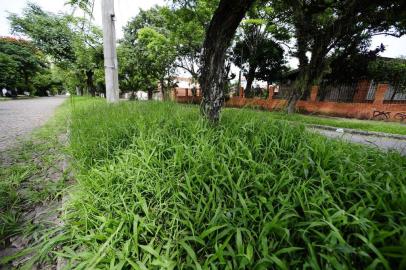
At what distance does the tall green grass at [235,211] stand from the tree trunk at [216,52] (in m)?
1.12

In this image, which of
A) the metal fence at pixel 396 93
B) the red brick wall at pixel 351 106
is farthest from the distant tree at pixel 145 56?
the metal fence at pixel 396 93

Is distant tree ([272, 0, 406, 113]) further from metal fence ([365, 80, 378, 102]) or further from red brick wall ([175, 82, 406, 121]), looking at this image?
metal fence ([365, 80, 378, 102])

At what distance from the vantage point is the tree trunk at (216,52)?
2.97 metres

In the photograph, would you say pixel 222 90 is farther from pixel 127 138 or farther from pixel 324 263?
pixel 324 263

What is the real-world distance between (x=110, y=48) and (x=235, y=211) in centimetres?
740

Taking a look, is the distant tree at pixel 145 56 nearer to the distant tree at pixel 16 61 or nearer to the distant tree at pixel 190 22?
the distant tree at pixel 190 22

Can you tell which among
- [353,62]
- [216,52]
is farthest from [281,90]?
[216,52]

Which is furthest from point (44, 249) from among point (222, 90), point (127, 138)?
point (222, 90)

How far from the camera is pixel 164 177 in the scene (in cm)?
183

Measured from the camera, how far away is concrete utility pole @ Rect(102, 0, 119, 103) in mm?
6781

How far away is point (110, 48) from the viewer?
274 inches

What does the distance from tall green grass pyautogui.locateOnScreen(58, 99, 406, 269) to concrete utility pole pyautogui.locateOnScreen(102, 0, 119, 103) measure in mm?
5599

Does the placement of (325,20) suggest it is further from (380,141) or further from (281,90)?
(380,141)

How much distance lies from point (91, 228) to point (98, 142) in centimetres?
148
